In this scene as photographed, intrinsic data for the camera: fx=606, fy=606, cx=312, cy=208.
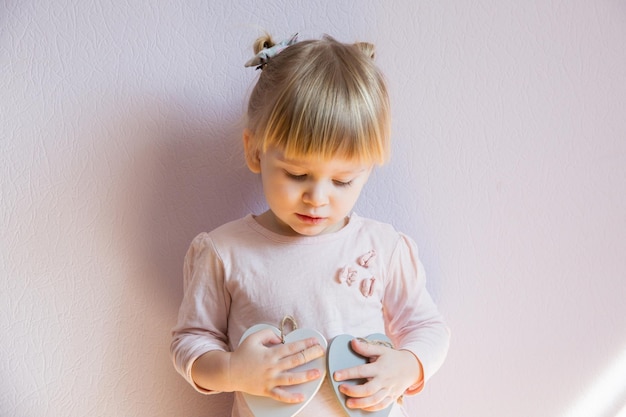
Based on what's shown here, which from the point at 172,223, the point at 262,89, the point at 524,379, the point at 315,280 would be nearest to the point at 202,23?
the point at 262,89

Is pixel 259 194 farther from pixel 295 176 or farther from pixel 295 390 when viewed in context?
pixel 295 390

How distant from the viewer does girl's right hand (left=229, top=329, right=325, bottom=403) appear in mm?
752

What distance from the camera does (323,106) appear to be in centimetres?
75

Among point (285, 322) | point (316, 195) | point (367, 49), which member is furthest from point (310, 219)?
point (367, 49)

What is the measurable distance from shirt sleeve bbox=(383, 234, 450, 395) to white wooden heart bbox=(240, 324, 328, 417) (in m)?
0.14

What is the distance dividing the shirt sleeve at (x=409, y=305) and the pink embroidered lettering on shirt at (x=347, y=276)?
0.22 feet

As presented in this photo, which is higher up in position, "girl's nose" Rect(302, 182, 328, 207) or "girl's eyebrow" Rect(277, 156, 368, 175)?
"girl's eyebrow" Rect(277, 156, 368, 175)

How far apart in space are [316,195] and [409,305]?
245 millimetres

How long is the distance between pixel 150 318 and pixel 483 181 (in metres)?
0.57

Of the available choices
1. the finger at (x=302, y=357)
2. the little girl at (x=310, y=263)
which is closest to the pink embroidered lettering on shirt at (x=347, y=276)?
the little girl at (x=310, y=263)

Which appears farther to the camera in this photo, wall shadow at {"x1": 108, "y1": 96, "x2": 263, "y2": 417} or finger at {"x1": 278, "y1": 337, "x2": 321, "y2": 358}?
wall shadow at {"x1": 108, "y1": 96, "x2": 263, "y2": 417}

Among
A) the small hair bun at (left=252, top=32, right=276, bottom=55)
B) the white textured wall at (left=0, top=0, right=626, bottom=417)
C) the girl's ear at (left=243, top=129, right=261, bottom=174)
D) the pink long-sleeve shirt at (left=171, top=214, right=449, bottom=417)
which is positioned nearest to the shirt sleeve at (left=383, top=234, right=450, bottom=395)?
the pink long-sleeve shirt at (left=171, top=214, right=449, bottom=417)

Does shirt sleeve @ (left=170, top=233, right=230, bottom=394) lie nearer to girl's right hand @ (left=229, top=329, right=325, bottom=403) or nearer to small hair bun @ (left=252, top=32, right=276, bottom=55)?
girl's right hand @ (left=229, top=329, right=325, bottom=403)

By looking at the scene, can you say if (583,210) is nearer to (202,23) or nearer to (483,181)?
(483,181)
